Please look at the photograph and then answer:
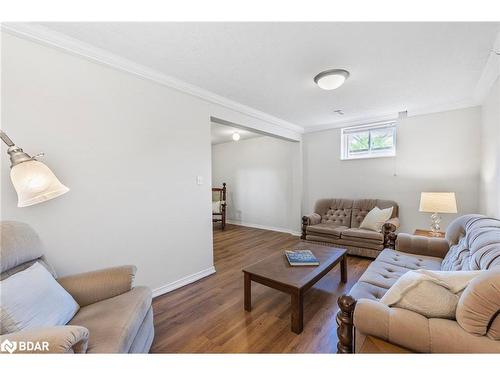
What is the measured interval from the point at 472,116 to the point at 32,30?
16.5ft

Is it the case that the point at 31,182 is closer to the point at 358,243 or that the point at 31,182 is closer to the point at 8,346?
the point at 8,346

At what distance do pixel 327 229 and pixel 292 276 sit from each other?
1.96 meters

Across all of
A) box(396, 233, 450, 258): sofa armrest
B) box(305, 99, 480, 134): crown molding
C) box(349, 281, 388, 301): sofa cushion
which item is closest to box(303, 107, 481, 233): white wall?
box(305, 99, 480, 134): crown molding

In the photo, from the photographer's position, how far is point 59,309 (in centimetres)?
119

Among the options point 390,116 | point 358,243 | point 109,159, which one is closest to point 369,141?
point 390,116

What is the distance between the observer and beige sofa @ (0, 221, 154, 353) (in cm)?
90

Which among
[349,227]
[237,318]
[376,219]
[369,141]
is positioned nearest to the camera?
[237,318]

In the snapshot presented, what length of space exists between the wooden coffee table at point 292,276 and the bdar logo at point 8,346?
4.88ft

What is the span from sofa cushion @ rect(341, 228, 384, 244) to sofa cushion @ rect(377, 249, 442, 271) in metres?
0.92

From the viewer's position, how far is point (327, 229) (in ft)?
11.9

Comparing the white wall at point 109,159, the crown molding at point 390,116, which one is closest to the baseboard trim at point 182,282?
the white wall at point 109,159

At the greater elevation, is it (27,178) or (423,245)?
(27,178)

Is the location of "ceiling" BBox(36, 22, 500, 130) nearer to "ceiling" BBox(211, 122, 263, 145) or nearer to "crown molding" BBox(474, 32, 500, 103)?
"crown molding" BBox(474, 32, 500, 103)
